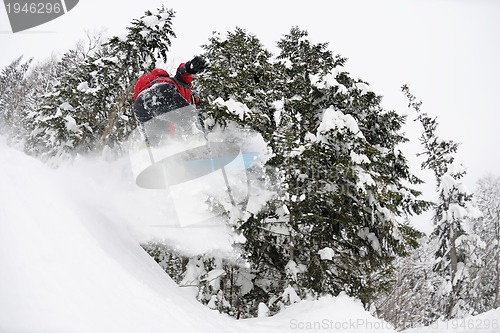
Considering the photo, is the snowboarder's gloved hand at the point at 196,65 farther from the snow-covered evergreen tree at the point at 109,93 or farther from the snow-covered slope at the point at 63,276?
the snow-covered evergreen tree at the point at 109,93

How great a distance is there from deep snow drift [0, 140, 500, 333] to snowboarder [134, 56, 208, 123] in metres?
1.81

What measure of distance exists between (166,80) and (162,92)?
0.85 feet

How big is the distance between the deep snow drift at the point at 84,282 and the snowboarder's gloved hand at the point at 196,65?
2.84 m

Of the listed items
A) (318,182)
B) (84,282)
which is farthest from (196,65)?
(84,282)

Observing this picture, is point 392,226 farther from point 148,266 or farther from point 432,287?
point 432,287

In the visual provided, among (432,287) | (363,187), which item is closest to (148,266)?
(363,187)

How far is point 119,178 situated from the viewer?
752 cm

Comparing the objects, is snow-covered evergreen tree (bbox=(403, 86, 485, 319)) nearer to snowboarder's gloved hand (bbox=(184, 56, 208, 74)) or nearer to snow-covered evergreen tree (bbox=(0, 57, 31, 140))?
snowboarder's gloved hand (bbox=(184, 56, 208, 74))

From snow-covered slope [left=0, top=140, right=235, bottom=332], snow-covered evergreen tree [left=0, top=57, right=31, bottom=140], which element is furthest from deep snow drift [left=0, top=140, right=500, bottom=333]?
snow-covered evergreen tree [left=0, top=57, right=31, bottom=140]

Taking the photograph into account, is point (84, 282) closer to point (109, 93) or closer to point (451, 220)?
point (109, 93)

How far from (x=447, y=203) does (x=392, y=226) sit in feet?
32.1

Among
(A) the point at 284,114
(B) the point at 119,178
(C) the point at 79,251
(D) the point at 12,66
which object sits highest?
(D) the point at 12,66

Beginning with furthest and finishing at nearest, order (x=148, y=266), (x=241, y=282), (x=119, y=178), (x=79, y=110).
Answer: (x=79, y=110)
(x=241, y=282)
(x=119, y=178)
(x=148, y=266)

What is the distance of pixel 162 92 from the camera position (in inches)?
234
